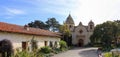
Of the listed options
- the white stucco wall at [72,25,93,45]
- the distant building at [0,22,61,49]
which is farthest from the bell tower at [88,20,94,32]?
the distant building at [0,22,61,49]

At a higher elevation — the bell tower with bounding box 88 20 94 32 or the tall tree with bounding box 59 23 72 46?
the bell tower with bounding box 88 20 94 32

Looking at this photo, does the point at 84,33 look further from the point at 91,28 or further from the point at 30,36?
the point at 30,36

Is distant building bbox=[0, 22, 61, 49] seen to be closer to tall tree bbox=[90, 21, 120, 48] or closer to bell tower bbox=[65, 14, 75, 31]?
tall tree bbox=[90, 21, 120, 48]

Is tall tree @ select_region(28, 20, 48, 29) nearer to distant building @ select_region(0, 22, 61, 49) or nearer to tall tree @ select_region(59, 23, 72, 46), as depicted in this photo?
tall tree @ select_region(59, 23, 72, 46)

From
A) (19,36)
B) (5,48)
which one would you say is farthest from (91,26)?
(5,48)

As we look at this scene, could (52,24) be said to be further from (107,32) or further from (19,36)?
(19,36)

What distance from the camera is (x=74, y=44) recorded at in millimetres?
63812

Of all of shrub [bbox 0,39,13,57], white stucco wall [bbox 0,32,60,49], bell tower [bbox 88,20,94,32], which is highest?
bell tower [bbox 88,20,94,32]

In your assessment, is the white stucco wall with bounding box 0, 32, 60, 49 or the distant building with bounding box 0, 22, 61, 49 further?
the distant building with bounding box 0, 22, 61, 49

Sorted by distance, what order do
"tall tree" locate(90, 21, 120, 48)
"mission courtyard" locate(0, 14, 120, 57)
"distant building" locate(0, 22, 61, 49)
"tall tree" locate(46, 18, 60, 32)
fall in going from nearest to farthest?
"distant building" locate(0, 22, 61, 49), "mission courtyard" locate(0, 14, 120, 57), "tall tree" locate(90, 21, 120, 48), "tall tree" locate(46, 18, 60, 32)

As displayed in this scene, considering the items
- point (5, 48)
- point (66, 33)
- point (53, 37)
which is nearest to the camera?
Answer: point (5, 48)

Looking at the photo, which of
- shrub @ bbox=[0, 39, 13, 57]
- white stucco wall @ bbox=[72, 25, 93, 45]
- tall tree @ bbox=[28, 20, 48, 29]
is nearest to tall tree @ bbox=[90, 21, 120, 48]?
white stucco wall @ bbox=[72, 25, 93, 45]

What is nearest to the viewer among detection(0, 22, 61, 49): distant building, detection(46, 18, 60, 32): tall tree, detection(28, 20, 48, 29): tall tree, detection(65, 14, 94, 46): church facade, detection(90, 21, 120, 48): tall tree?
detection(0, 22, 61, 49): distant building

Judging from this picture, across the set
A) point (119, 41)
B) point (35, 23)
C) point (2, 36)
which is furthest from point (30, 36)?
point (35, 23)
